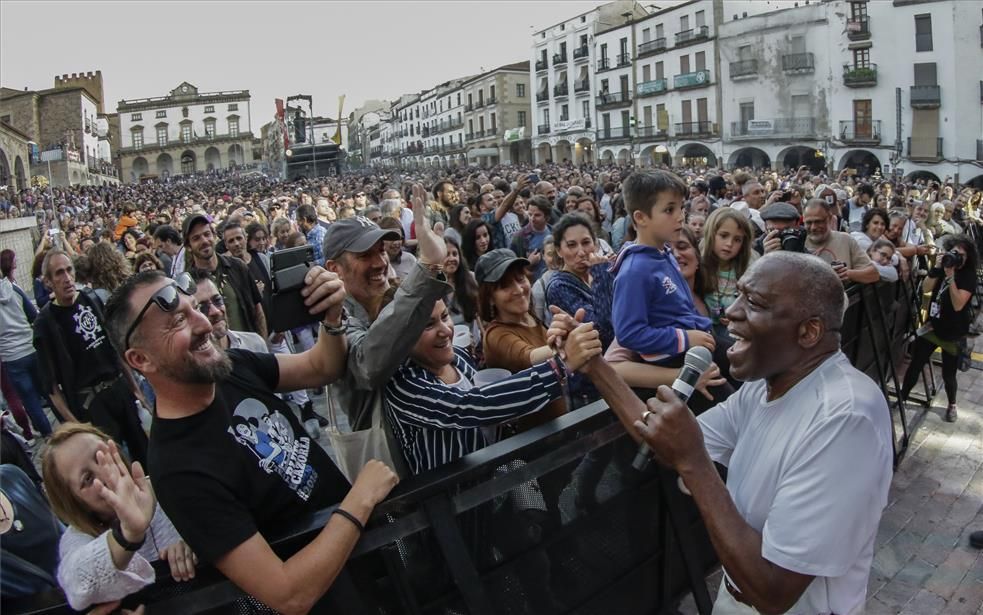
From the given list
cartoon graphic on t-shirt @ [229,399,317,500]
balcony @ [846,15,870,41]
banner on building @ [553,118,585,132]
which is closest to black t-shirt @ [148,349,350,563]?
cartoon graphic on t-shirt @ [229,399,317,500]

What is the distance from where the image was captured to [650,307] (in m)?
3.08

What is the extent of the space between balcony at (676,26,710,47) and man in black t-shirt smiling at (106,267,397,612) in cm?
4506

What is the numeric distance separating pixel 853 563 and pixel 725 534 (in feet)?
1.05

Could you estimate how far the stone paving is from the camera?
11.1ft

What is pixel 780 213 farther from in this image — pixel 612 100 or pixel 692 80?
pixel 612 100

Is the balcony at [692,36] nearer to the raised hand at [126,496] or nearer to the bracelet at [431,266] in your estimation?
the bracelet at [431,266]

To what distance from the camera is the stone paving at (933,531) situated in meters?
3.38

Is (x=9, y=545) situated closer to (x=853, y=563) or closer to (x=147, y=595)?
(x=147, y=595)

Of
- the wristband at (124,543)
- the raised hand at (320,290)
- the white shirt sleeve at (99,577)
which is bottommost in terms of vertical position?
the white shirt sleeve at (99,577)

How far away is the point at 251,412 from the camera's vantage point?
195 centimetres

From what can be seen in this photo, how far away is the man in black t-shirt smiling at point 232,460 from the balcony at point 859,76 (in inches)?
1565

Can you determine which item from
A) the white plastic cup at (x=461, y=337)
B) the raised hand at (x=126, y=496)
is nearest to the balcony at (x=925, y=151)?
the white plastic cup at (x=461, y=337)

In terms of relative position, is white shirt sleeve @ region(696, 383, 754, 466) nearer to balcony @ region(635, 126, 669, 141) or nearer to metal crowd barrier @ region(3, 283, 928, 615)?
metal crowd barrier @ region(3, 283, 928, 615)

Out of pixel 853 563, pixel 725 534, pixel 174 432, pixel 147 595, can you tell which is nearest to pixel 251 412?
pixel 174 432
